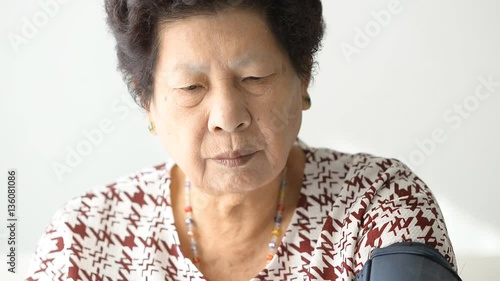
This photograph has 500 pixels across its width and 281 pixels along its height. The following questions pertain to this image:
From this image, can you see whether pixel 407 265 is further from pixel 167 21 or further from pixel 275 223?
pixel 167 21

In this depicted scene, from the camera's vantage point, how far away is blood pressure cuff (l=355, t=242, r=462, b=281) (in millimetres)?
1146

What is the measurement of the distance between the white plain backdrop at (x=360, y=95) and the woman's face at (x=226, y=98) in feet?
4.16

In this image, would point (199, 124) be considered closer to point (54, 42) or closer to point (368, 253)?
point (368, 253)

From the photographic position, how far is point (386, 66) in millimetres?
2607

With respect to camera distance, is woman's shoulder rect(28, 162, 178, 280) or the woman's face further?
woman's shoulder rect(28, 162, 178, 280)

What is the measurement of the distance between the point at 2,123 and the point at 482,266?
1681mm

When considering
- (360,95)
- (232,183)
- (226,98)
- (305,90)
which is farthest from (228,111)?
(360,95)

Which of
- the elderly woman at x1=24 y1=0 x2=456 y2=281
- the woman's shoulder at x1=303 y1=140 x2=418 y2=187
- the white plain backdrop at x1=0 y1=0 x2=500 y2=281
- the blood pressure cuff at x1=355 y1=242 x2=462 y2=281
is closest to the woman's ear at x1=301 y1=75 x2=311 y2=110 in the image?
the elderly woman at x1=24 y1=0 x2=456 y2=281

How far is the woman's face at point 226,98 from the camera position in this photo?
4.19ft

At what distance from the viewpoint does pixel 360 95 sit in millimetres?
2623

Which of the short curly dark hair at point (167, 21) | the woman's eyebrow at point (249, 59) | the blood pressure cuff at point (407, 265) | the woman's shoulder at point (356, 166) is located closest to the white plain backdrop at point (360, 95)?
the woman's shoulder at point (356, 166)

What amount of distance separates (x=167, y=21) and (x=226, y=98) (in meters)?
0.18

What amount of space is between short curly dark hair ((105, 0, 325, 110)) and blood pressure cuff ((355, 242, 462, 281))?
1.26 ft

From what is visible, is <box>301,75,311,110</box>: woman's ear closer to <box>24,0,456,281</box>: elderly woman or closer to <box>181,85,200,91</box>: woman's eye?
<box>24,0,456,281</box>: elderly woman
